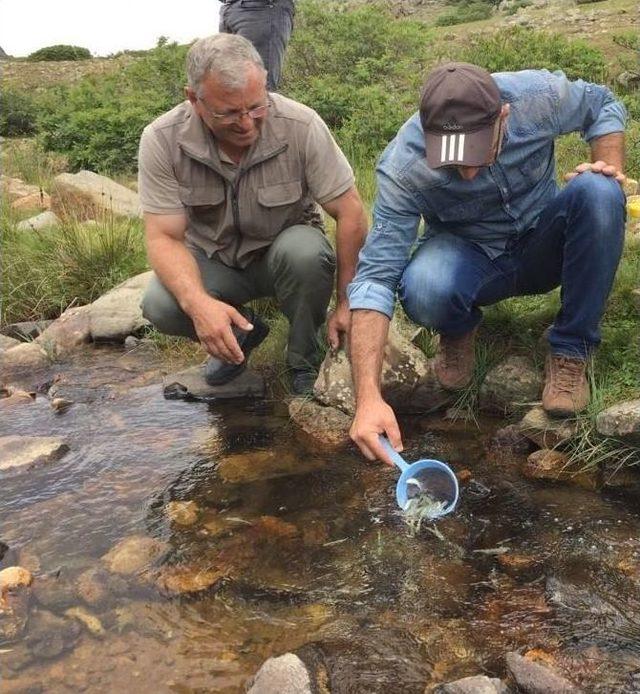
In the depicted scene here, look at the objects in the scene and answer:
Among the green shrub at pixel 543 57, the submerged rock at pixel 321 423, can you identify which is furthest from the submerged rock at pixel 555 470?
the green shrub at pixel 543 57

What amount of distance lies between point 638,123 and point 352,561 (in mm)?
5475

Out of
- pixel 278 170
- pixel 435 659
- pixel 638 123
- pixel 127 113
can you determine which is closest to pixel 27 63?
pixel 127 113

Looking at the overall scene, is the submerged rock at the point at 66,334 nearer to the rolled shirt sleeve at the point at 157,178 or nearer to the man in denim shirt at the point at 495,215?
the rolled shirt sleeve at the point at 157,178

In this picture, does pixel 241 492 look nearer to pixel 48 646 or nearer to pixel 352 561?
pixel 352 561

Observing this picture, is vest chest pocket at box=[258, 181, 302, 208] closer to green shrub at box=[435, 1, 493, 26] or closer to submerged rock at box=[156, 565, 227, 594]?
submerged rock at box=[156, 565, 227, 594]

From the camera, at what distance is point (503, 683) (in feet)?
6.43

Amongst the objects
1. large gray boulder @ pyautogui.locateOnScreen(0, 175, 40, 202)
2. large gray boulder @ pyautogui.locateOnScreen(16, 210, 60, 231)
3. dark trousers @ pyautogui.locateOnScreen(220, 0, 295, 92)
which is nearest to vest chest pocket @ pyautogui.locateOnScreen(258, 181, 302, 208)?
dark trousers @ pyautogui.locateOnScreen(220, 0, 295, 92)

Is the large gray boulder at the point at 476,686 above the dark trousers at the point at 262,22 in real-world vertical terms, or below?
below

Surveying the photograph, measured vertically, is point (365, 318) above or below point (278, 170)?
below

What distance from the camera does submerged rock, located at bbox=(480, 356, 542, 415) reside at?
11.3ft

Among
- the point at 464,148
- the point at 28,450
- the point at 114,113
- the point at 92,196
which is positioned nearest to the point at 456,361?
the point at 464,148

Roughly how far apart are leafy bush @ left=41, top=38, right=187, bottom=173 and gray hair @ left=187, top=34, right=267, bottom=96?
7227 millimetres

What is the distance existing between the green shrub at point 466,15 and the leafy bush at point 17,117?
15.5 metres

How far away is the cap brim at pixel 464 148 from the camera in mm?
2711
